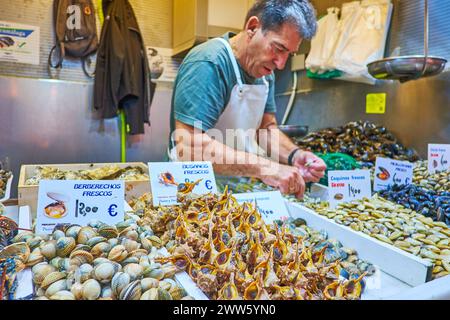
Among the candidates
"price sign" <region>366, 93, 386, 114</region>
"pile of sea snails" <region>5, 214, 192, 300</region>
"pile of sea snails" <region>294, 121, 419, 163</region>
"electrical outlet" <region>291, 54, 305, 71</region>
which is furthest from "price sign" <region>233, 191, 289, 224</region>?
"electrical outlet" <region>291, 54, 305, 71</region>

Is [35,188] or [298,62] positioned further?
[298,62]

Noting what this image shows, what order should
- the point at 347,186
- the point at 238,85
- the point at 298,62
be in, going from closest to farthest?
the point at 347,186 → the point at 238,85 → the point at 298,62

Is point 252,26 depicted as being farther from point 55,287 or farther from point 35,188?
point 55,287

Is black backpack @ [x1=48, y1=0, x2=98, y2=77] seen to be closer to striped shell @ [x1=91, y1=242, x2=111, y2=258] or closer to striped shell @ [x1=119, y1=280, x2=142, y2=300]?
striped shell @ [x1=91, y1=242, x2=111, y2=258]

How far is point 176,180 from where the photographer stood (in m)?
1.16

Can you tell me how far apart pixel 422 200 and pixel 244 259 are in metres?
1.02

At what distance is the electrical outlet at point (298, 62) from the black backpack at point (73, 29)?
1.93 metres

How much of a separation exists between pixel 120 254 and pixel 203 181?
47 centimetres

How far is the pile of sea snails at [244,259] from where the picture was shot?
699mm

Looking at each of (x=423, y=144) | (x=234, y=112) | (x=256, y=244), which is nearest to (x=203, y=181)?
(x=256, y=244)

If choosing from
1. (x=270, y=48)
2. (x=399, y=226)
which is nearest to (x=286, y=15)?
(x=270, y=48)

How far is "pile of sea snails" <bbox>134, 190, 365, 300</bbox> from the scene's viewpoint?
0.70 metres

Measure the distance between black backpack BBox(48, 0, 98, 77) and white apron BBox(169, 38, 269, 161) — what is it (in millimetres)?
2035
